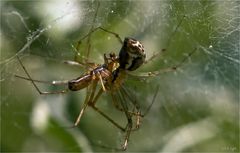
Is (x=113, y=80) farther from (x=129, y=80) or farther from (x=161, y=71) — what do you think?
(x=161, y=71)

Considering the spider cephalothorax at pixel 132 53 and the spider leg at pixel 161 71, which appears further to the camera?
the spider leg at pixel 161 71

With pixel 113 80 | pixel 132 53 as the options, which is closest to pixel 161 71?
pixel 113 80

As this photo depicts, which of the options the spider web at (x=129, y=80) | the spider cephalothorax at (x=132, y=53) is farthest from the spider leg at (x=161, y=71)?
the spider cephalothorax at (x=132, y=53)

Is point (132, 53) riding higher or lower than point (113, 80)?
higher

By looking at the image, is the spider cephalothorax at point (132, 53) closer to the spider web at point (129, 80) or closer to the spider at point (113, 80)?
the spider at point (113, 80)

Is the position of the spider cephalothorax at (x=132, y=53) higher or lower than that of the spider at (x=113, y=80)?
higher

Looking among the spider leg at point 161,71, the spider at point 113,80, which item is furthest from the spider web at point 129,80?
the spider at point 113,80

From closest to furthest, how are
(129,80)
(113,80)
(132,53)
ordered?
(132,53) → (113,80) → (129,80)
